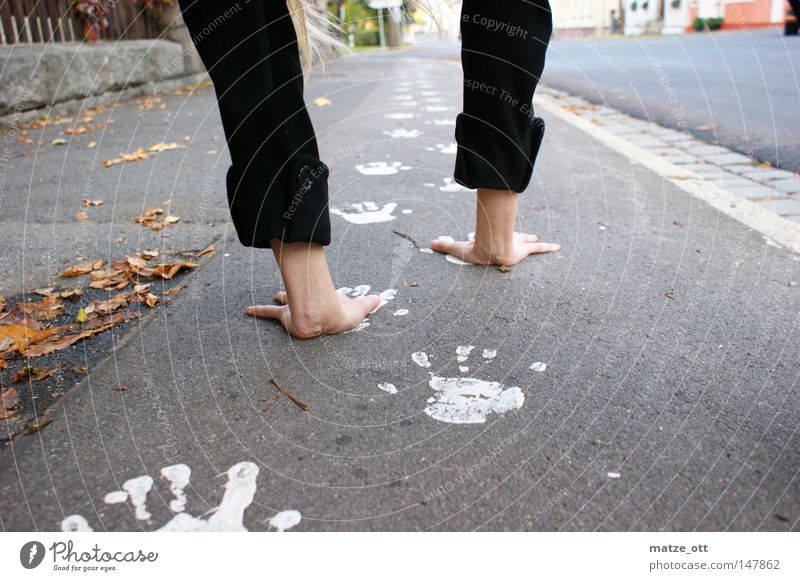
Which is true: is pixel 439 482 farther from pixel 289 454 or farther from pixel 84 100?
pixel 84 100

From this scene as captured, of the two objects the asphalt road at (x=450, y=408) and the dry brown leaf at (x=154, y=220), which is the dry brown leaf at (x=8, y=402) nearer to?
the asphalt road at (x=450, y=408)

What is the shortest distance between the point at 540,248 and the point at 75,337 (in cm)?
114

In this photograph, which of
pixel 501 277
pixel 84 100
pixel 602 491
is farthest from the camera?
pixel 84 100

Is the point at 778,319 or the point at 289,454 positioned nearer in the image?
the point at 289,454

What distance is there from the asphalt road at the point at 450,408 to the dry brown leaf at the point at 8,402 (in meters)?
0.09

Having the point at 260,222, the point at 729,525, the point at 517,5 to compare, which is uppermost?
the point at 517,5

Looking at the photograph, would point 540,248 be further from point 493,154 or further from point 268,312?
point 268,312

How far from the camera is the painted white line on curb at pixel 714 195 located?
1.88 metres

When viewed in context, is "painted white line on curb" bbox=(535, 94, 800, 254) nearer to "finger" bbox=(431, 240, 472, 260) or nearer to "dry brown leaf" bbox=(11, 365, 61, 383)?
"finger" bbox=(431, 240, 472, 260)

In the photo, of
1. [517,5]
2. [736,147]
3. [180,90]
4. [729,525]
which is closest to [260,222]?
[517,5]

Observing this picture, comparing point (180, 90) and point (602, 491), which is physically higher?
point (180, 90)

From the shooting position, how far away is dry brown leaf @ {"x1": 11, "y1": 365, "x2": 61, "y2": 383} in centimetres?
118
